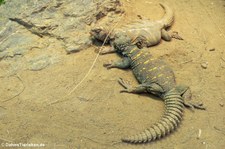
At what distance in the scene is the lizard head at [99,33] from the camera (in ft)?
16.3

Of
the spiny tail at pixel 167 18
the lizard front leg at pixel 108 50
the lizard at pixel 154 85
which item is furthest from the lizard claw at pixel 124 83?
the spiny tail at pixel 167 18

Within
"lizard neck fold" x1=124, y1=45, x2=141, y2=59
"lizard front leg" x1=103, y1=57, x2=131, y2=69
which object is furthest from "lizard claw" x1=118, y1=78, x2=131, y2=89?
"lizard neck fold" x1=124, y1=45, x2=141, y2=59

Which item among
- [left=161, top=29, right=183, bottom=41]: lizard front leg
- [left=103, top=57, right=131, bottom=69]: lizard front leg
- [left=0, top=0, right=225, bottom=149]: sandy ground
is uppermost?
[left=161, top=29, right=183, bottom=41]: lizard front leg

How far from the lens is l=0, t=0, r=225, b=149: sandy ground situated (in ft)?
12.6

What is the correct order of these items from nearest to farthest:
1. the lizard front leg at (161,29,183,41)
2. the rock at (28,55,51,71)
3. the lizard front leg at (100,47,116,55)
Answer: the rock at (28,55,51,71)
the lizard front leg at (100,47,116,55)
the lizard front leg at (161,29,183,41)

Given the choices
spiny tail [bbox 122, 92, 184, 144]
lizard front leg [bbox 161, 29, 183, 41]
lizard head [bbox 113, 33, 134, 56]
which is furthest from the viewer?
lizard front leg [bbox 161, 29, 183, 41]

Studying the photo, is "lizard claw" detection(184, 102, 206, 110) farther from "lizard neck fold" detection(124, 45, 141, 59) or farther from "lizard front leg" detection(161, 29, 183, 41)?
"lizard front leg" detection(161, 29, 183, 41)

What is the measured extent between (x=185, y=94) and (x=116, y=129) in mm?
1097

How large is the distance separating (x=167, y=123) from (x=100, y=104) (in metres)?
0.89

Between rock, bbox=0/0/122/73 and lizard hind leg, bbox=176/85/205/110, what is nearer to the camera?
lizard hind leg, bbox=176/85/205/110

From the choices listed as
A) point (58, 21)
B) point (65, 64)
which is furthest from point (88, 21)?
point (65, 64)

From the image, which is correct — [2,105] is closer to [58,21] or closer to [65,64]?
[65,64]

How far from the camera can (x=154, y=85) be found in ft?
14.3

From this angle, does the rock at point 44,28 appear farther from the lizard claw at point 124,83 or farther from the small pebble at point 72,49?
the lizard claw at point 124,83
